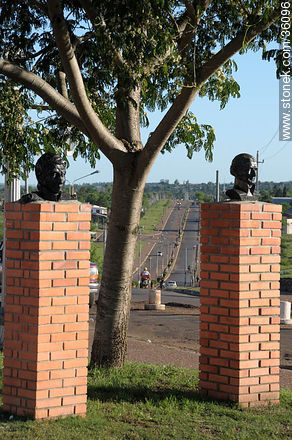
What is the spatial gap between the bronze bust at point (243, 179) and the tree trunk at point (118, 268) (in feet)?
5.79

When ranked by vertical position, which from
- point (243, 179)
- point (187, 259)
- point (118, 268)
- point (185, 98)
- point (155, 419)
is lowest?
point (155, 419)

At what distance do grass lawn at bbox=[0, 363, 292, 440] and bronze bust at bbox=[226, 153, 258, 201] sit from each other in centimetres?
204

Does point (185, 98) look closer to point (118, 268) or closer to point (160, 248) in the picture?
point (118, 268)

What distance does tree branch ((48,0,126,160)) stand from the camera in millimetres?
7297

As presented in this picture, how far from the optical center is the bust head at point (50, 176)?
5805 millimetres

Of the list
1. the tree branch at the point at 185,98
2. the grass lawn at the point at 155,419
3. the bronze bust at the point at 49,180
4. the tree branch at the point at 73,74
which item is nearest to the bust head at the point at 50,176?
the bronze bust at the point at 49,180

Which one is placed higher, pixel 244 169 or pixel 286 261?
pixel 244 169

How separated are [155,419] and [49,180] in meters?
2.33

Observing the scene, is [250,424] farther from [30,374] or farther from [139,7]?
[139,7]

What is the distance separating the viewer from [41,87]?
7.98m

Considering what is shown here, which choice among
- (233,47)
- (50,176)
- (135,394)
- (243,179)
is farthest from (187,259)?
(50,176)

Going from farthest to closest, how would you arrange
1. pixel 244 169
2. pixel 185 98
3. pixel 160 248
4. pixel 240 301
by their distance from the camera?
pixel 160 248 → pixel 185 98 → pixel 244 169 → pixel 240 301

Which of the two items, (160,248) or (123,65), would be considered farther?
(160,248)

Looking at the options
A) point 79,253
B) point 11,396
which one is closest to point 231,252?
point 79,253
